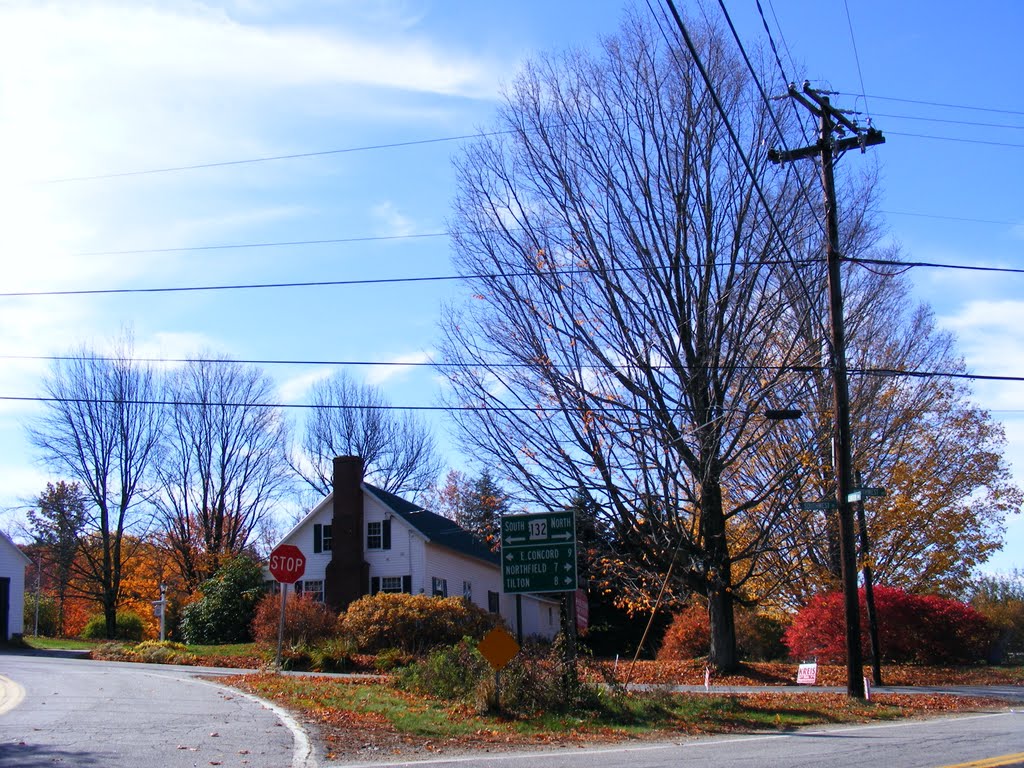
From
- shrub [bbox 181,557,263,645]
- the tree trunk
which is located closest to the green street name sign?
the tree trunk

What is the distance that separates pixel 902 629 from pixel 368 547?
67.8ft

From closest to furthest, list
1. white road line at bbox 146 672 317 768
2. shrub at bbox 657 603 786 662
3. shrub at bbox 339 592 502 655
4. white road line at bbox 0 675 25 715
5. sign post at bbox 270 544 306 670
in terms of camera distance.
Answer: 1. white road line at bbox 146 672 317 768
2. white road line at bbox 0 675 25 715
3. sign post at bbox 270 544 306 670
4. shrub at bbox 339 592 502 655
5. shrub at bbox 657 603 786 662

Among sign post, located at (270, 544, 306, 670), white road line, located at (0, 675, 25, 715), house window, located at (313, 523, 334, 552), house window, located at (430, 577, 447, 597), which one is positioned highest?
house window, located at (313, 523, 334, 552)

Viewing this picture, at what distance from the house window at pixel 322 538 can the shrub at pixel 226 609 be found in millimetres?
2977

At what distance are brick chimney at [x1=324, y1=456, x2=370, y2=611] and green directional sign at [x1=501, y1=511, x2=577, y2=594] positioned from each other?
895 inches

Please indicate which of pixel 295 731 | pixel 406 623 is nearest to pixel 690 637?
pixel 406 623

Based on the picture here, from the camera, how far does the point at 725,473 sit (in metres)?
23.2

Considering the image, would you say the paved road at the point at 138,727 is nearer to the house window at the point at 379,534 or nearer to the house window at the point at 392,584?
the house window at the point at 392,584

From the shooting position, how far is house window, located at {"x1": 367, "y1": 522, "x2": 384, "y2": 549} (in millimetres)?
37969

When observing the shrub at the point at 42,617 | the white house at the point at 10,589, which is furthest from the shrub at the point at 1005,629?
the shrub at the point at 42,617

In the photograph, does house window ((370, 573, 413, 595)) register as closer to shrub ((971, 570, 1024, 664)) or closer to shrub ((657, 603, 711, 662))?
shrub ((657, 603, 711, 662))

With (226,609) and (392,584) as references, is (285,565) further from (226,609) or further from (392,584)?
(392,584)

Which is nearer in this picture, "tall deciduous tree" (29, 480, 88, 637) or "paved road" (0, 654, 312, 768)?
"paved road" (0, 654, 312, 768)

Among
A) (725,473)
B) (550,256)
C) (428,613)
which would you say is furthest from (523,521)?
(428,613)
